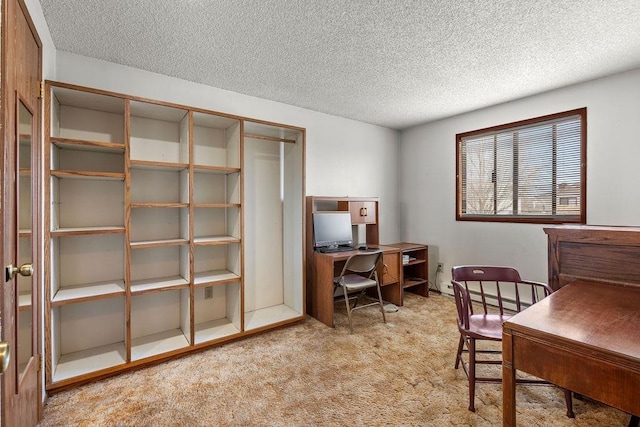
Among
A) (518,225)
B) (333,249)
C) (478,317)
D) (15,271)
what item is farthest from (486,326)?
(15,271)

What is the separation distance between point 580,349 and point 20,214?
2.38 m

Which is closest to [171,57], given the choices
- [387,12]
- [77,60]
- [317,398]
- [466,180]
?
[77,60]

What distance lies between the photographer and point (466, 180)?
13.1 feet

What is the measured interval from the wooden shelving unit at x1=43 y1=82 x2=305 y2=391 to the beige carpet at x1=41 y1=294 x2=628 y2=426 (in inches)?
9.4

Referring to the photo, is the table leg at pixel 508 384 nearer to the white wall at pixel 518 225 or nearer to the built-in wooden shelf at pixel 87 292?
the built-in wooden shelf at pixel 87 292

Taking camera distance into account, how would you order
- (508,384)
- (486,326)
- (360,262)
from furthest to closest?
(360,262) → (486,326) → (508,384)

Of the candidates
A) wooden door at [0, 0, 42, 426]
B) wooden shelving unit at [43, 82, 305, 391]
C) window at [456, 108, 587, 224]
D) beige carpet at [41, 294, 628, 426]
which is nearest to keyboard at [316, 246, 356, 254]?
wooden shelving unit at [43, 82, 305, 391]

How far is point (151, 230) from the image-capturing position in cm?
270

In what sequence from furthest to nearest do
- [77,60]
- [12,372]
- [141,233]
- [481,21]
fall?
1. [141,233]
2. [77,60]
3. [481,21]
4. [12,372]

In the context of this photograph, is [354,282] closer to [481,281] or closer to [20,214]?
[481,281]

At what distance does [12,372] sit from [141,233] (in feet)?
5.07

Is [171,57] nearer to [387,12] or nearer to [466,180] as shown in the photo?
[387,12]

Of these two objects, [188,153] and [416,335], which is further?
[416,335]

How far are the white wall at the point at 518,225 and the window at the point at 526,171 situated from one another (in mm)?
89
